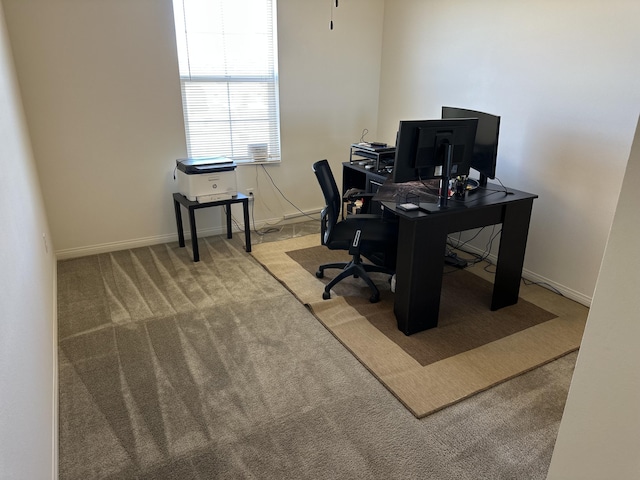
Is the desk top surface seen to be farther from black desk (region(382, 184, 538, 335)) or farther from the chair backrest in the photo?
the chair backrest

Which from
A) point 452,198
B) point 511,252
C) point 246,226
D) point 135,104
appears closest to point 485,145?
point 452,198

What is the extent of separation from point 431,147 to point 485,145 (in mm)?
570

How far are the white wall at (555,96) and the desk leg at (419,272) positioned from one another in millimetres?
1176

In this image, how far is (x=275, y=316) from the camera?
2.80 m

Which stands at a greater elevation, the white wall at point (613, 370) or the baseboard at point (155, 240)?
the white wall at point (613, 370)

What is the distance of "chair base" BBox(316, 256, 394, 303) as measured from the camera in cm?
300

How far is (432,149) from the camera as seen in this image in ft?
8.36

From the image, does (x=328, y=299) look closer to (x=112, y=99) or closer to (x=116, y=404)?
(x=116, y=404)

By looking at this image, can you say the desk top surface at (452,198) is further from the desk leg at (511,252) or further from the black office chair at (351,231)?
the black office chair at (351,231)

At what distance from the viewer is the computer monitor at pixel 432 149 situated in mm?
2475

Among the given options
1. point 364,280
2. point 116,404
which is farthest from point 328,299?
point 116,404

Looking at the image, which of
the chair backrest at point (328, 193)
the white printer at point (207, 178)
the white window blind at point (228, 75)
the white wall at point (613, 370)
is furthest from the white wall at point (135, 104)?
the white wall at point (613, 370)

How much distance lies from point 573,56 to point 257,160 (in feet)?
9.11

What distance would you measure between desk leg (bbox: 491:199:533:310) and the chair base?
75cm
